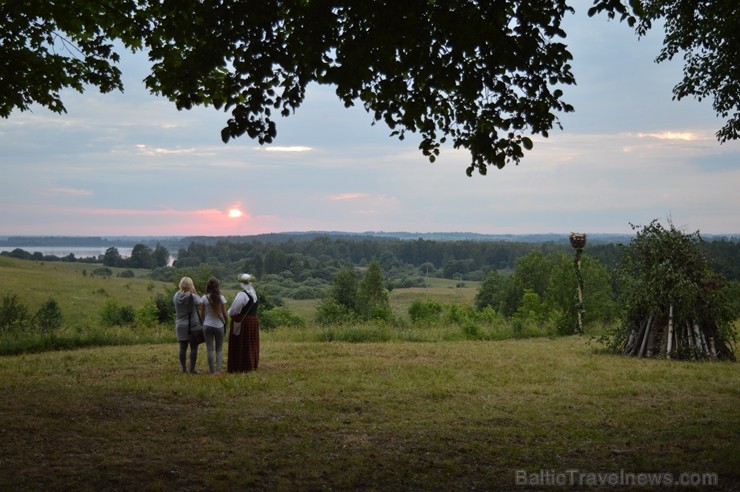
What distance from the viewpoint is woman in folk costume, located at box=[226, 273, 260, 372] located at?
12.0 metres

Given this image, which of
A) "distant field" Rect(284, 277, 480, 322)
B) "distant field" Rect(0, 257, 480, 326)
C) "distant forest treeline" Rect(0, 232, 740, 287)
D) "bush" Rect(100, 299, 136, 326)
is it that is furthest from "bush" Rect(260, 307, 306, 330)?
"distant forest treeline" Rect(0, 232, 740, 287)

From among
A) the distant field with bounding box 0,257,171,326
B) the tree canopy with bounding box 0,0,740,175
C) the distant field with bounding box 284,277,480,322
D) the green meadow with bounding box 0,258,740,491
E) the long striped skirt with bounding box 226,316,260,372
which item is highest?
the tree canopy with bounding box 0,0,740,175

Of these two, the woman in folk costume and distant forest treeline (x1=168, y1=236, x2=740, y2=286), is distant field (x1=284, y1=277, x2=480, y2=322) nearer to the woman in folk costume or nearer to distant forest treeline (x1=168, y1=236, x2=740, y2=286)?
distant forest treeline (x1=168, y1=236, x2=740, y2=286)

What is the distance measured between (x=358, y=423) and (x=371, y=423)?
166mm

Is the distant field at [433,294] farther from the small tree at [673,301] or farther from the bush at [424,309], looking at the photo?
the small tree at [673,301]

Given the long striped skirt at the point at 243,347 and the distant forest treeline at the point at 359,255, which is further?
the distant forest treeline at the point at 359,255

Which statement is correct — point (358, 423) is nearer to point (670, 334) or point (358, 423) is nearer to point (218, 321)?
point (218, 321)

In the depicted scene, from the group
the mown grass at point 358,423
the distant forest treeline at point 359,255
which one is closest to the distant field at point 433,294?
the distant forest treeline at point 359,255

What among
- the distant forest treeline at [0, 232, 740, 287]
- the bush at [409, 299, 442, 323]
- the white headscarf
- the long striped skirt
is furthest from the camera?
the distant forest treeline at [0, 232, 740, 287]

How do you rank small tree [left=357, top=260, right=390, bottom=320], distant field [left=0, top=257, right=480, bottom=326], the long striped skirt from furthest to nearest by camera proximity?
1. distant field [left=0, top=257, right=480, bottom=326]
2. small tree [left=357, top=260, right=390, bottom=320]
3. the long striped skirt

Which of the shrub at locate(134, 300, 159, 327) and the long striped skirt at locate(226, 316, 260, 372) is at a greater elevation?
the long striped skirt at locate(226, 316, 260, 372)

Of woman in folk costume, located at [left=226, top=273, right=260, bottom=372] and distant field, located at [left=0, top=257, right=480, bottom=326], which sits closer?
woman in folk costume, located at [left=226, top=273, right=260, bottom=372]

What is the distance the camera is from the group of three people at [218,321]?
12102mm

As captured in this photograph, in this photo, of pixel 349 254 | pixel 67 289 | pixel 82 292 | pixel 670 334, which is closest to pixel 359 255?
pixel 349 254
